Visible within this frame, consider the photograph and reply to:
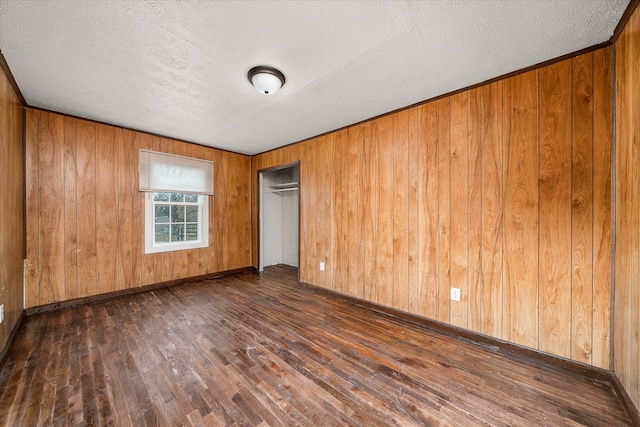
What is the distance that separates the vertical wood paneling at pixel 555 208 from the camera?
6.06ft

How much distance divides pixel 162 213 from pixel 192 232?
0.58 m

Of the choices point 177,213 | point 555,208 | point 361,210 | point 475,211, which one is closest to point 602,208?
point 555,208

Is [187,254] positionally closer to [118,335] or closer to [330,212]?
[118,335]

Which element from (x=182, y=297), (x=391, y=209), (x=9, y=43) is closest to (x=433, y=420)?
(x=391, y=209)

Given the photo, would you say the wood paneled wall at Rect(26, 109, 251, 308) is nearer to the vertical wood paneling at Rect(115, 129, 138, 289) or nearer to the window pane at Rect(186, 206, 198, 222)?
the vertical wood paneling at Rect(115, 129, 138, 289)

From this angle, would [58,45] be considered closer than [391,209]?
Yes

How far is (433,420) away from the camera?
1.38 metres

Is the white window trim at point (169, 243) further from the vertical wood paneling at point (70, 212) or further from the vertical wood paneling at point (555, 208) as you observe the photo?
the vertical wood paneling at point (555, 208)

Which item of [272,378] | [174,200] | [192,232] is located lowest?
[272,378]

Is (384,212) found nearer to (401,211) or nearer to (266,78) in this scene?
(401,211)

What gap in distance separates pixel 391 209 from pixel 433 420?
1.95 meters

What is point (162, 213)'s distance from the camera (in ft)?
12.9

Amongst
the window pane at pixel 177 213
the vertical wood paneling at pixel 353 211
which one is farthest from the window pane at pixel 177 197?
the vertical wood paneling at pixel 353 211

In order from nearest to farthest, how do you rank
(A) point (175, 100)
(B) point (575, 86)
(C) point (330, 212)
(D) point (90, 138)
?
(B) point (575, 86)
(A) point (175, 100)
(D) point (90, 138)
(C) point (330, 212)
